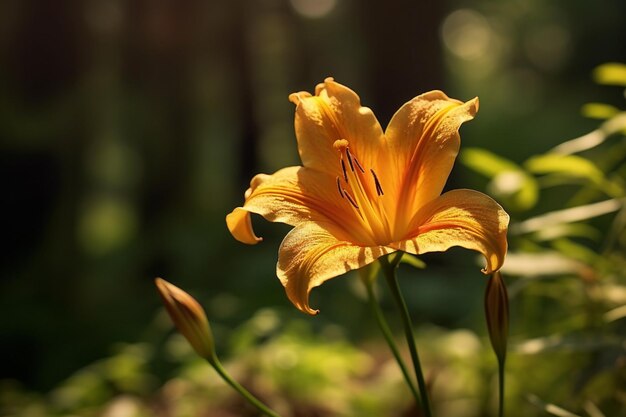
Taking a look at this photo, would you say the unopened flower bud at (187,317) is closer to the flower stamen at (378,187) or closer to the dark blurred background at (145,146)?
the flower stamen at (378,187)

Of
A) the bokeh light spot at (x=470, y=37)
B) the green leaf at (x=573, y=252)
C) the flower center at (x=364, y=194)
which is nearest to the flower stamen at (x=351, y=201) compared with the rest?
the flower center at (x=364, y=194)

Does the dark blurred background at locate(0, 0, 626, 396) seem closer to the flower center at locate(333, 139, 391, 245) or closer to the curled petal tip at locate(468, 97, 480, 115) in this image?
the flower center at locate(333, 139, 391, 245)

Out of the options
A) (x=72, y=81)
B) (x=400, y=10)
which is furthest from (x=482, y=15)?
(x=72, y=81)

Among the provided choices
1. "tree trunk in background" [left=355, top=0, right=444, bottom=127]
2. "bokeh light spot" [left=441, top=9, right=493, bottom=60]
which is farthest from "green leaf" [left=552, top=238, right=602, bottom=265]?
"bokeh light spot" [left=441, top=9, right=493, bottom=60]

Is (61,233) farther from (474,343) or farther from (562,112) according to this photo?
(562,112)

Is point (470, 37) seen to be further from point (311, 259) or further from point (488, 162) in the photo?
point (311, 259)

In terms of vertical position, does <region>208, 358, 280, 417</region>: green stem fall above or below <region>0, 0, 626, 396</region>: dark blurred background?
above
